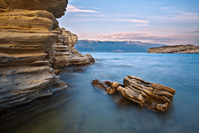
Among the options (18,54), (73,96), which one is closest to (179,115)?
(73,96)

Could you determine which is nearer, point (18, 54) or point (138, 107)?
point (18, 54)

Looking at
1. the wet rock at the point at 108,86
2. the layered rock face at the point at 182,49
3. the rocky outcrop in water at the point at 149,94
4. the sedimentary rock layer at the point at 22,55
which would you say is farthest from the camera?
the layered rock face at the point at 182,49

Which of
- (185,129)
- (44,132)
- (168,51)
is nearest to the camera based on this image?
(44,132)

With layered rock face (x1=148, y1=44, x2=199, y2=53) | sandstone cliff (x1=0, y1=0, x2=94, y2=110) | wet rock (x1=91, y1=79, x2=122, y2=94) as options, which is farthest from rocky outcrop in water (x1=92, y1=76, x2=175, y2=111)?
layered rock face (x1=148, y1=44, x2=199, y2=53)

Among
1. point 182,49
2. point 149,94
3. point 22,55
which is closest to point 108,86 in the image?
point 149,94

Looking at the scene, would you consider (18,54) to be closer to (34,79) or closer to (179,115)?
(34,79)

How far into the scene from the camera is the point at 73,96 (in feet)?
27.8

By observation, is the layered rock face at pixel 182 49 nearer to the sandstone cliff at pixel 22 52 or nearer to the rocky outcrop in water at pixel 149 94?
the rocky outcrop in water at pixel 149 94

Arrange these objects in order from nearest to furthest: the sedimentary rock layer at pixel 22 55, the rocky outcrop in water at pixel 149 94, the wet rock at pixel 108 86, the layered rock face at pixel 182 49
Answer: the sedimentary rock layer at pixel 22 55, the rocky outcrop in water at pixel 149 94, the wet rock at pixel 108 86, the layered rock face at pixel 182 49

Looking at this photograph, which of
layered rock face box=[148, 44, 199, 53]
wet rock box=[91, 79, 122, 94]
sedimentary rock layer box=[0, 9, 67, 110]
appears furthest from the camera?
layered rock face box=[148, 44, 199, 53]

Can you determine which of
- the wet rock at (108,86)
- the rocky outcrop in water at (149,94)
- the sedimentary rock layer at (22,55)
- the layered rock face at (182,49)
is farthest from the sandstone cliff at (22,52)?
the layered rock face at (182,49)

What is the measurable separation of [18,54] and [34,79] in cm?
146

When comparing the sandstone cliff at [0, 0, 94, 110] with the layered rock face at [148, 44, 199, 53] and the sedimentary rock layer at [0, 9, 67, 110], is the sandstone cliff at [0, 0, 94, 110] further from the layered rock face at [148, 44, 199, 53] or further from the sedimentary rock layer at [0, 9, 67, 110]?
the layered rock face at [148, 44, 199, 53]

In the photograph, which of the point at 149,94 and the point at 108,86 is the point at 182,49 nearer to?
the point at 108,86
